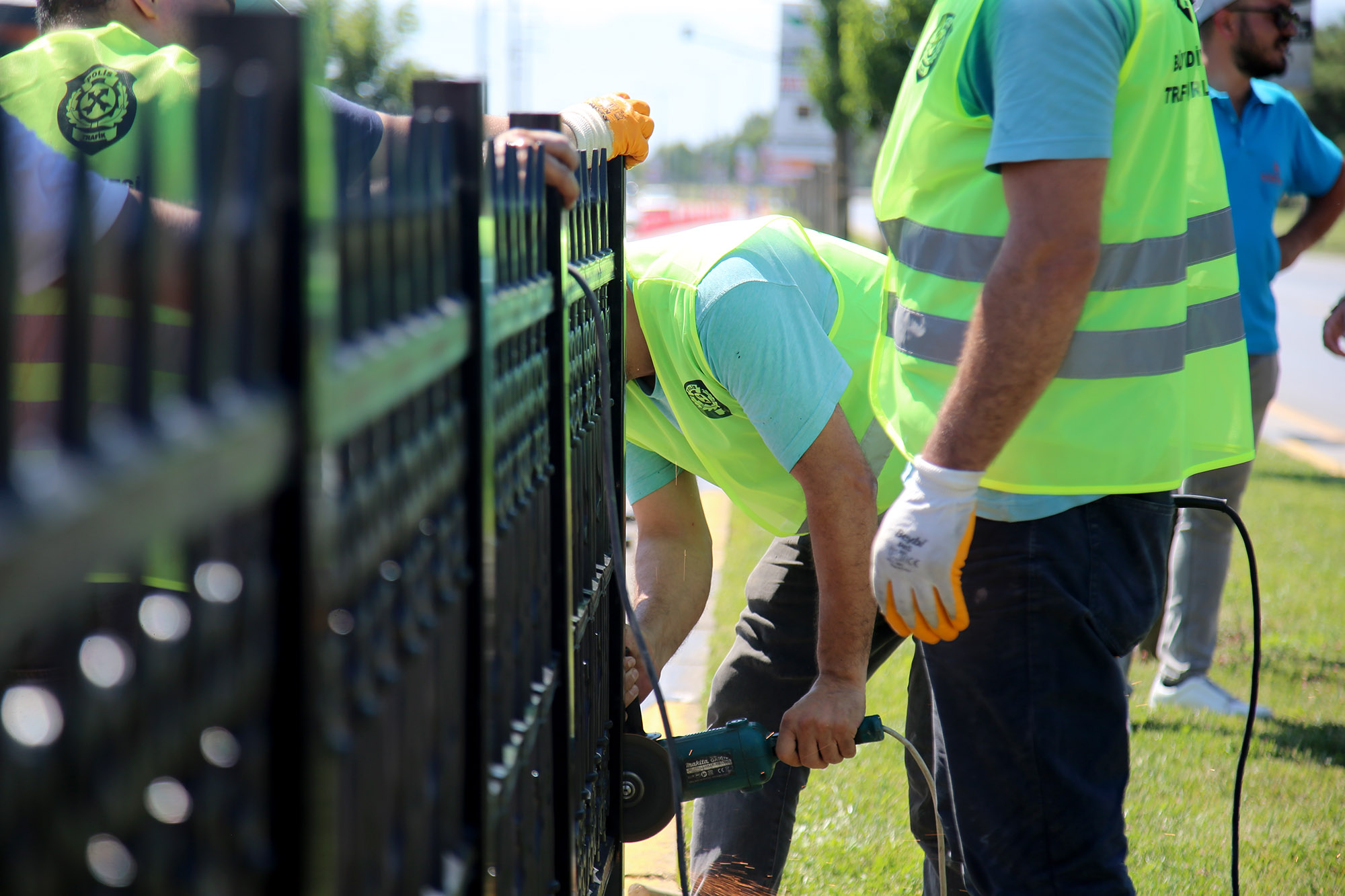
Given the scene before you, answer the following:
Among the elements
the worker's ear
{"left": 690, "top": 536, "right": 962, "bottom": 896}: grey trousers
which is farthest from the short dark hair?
{"left": 690, "top": 536, "right": 962, "bottom": 896}: grey trousers

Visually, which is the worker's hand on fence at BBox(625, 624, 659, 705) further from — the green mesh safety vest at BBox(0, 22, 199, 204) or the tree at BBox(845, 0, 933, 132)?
the tree at BBox(845, 0, 933, 132)

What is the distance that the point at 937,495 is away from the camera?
184 cm

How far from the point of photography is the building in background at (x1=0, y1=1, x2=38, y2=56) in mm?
2576

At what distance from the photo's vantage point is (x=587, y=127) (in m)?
2.33

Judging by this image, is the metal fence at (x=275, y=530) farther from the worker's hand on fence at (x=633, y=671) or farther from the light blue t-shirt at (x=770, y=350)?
the worker's hand on fence at (x=633, y=671)

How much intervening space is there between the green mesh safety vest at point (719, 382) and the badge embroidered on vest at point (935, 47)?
2.06 ft

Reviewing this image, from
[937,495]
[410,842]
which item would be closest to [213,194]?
[410,842]

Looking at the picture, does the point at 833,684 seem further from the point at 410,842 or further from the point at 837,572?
the point at 410,842

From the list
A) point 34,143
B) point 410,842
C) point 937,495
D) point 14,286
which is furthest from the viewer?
point 937,495

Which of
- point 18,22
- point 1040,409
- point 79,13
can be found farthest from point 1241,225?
point 18,22

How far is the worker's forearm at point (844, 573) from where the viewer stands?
2332 mm

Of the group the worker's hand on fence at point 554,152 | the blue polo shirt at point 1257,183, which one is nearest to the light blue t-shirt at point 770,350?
the worker's hand on fence at point 554,152

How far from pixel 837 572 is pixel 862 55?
19.5 metres

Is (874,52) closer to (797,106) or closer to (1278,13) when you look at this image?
(797,106)
